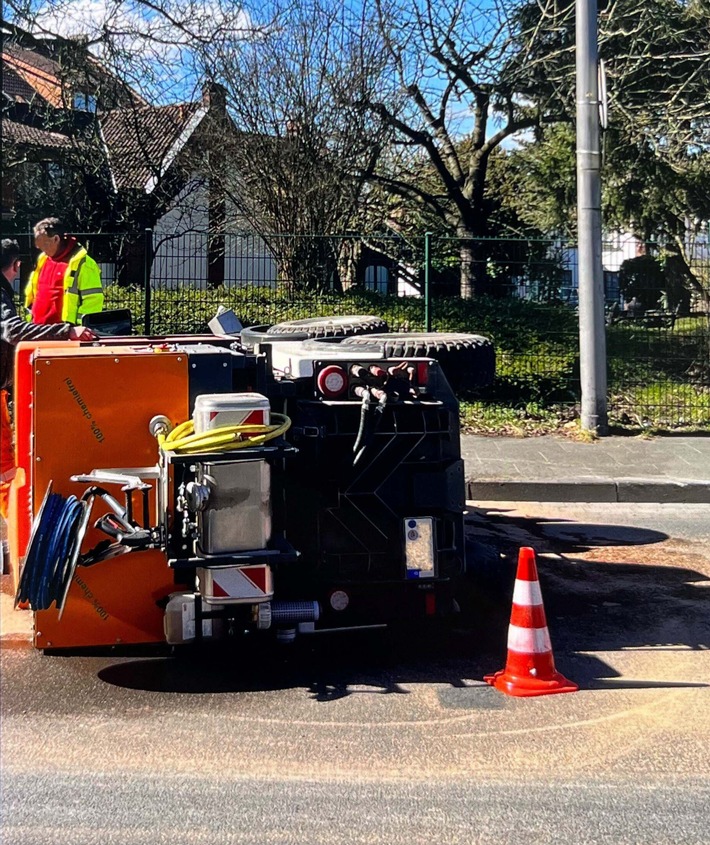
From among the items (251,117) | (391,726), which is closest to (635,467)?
(391,726)

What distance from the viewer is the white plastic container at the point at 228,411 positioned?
407 centimetres

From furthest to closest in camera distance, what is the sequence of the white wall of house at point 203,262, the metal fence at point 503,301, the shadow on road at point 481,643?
the white wall of house at point 203,262
the metal fence at point 503,301
the shadow on road at point 481,643

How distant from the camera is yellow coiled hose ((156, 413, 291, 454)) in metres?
4.00

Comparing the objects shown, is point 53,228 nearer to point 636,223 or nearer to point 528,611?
point 528,611

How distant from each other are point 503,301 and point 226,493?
9646 mm

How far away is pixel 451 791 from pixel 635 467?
6.75m

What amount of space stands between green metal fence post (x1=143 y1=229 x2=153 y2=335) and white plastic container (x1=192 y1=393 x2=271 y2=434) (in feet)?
26.9

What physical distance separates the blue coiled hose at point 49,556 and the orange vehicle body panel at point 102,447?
0.63 feet

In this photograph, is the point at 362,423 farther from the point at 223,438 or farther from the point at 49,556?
the point at 49,556

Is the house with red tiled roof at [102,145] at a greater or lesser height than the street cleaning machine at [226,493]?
greater

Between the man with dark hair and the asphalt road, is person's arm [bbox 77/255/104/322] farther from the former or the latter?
the asphalt road

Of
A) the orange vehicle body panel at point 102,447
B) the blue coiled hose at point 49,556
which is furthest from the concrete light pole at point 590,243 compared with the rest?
the blue coiled hose at point 49,556

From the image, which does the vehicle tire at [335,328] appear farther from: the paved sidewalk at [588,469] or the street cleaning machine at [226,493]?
the street cleaning machine at [226,493]

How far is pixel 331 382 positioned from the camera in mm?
4801
